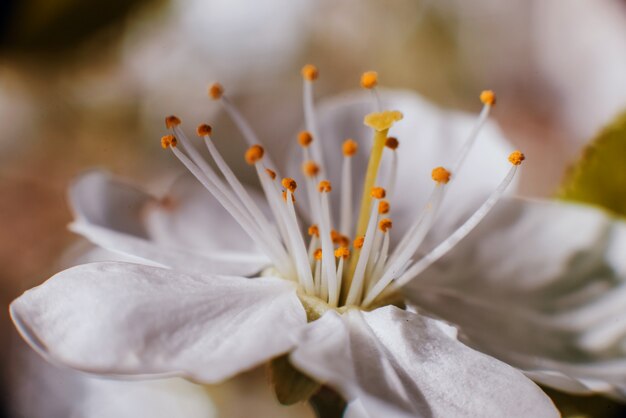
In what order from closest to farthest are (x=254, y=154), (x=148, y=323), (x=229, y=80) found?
(x=148, y=323)
(x=254, y=154)
(x=229, y=80)

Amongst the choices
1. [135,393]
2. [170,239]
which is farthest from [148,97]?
[170,239]

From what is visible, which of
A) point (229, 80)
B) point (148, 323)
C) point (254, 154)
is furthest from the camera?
point (229, 80)

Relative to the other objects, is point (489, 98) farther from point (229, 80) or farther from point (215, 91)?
point (229, 80)

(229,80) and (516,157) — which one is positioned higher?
(516,157)

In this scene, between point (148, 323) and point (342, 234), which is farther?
point (342, 234)

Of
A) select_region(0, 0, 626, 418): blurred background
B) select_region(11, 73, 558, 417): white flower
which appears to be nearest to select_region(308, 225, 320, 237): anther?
select_region(11, 73, 558, 417): white flower

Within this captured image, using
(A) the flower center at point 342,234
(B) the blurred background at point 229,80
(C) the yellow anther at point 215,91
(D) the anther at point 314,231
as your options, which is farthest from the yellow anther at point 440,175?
(B) the blurred background at point 229,80

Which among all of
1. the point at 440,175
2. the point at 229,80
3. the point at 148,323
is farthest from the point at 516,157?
the point at 229,80

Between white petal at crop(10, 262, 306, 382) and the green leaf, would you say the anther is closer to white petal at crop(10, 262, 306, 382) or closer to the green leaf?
white petal at crop(10, 262, 306, 382)
